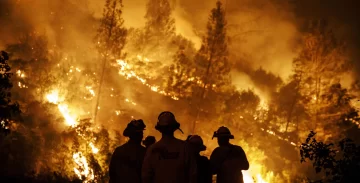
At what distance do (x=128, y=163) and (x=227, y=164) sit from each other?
175cm

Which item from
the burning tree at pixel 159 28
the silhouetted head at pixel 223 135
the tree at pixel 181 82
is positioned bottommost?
the silhouetted head at pixel 223 135

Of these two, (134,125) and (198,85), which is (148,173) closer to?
(134,125)

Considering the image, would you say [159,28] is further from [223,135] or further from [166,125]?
[166,125]

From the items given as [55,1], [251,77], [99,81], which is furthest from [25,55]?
[251,77]

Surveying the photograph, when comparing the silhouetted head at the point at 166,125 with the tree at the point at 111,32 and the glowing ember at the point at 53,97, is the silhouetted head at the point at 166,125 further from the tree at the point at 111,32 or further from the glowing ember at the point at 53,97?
the tree at the point at 111,32

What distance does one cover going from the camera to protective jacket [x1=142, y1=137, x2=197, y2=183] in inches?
172

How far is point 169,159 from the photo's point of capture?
4.36m

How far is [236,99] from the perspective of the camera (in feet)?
117

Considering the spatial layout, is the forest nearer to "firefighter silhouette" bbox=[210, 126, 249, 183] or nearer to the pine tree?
the pine tree

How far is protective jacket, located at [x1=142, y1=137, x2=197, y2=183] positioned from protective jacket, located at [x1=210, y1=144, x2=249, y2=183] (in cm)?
148

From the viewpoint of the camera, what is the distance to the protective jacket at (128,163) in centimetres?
539

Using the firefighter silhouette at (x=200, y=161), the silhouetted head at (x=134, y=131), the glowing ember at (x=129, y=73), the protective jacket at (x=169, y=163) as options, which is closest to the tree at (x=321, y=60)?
the glowing ember at (x=129, y=73)

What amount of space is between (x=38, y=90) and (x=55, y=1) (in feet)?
61.6

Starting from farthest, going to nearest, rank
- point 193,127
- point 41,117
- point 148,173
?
point 193,127, point 41,117, point 148,173
